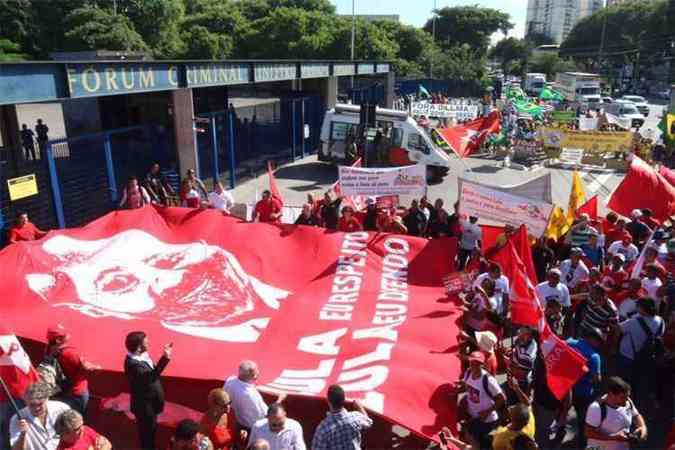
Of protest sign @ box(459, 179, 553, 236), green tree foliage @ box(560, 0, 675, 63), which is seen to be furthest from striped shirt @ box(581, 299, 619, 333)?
green tree foliage @ box(560, 0, 675, 63)

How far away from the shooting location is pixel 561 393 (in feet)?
18.6

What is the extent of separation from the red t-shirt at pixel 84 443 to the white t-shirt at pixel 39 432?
339 millimetres

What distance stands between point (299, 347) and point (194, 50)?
56.3 meters

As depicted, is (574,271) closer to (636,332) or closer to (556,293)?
(556,293)

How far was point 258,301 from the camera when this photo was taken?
284 inches

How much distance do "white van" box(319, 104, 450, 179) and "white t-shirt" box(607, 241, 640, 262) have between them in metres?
9.98

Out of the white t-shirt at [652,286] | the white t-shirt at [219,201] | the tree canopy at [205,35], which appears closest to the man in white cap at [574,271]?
the white t-shirt at [652,286]

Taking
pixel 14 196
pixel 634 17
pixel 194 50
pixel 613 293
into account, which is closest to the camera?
pixel 613 293

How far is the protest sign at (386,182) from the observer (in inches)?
420

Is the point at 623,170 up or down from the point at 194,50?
down

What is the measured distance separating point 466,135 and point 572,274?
8.88 metres

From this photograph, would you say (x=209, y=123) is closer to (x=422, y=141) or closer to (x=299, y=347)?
(x=422, y=141)

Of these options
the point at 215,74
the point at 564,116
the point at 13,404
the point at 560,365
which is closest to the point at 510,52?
the point at 564,116

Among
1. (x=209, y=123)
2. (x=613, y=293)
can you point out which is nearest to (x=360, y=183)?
(x=613, y=293)
